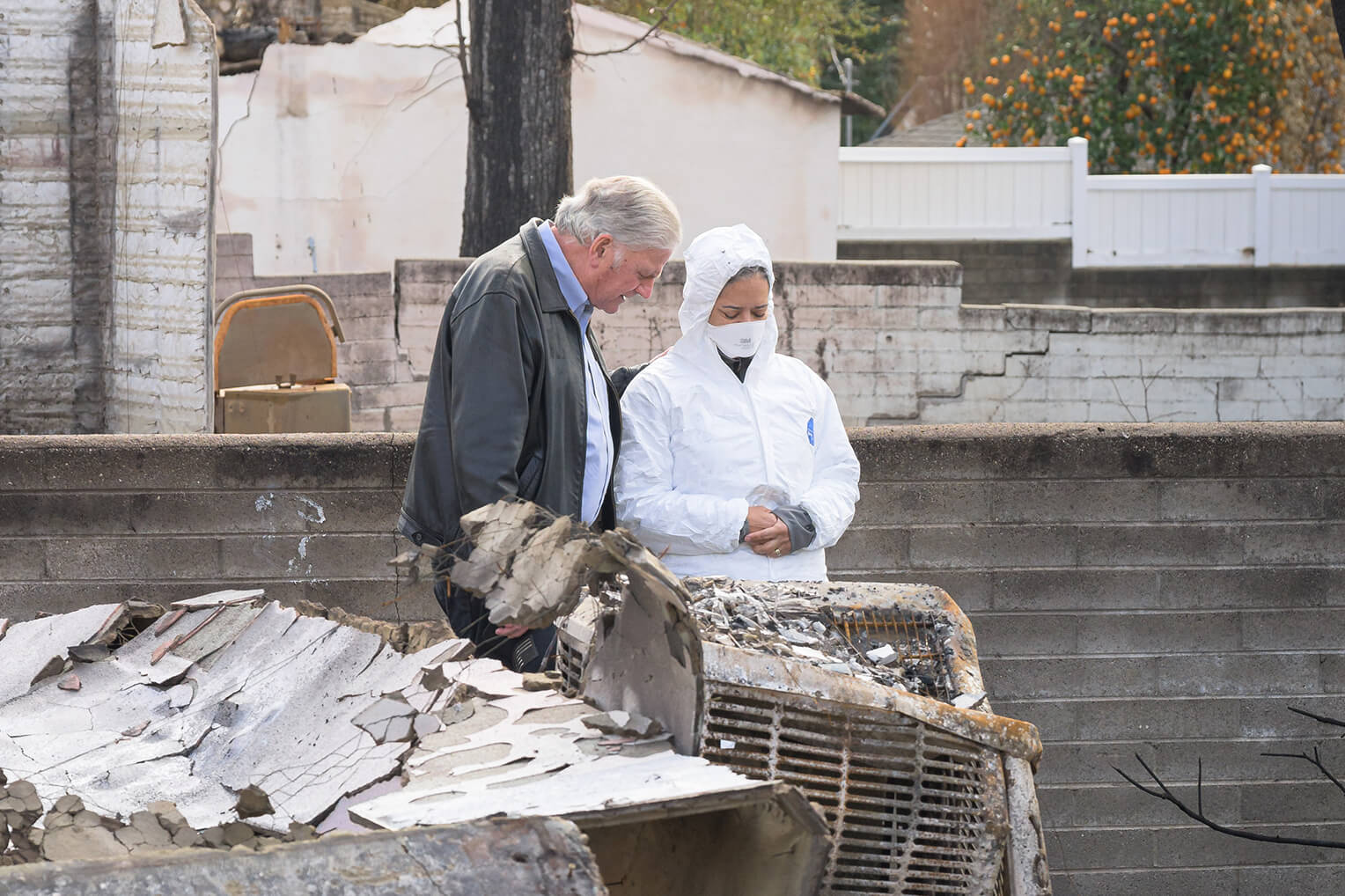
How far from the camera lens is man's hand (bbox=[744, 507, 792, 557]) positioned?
3631 mm

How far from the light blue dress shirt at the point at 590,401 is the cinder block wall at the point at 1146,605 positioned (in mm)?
1390

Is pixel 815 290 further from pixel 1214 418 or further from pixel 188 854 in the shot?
pixel 188 854

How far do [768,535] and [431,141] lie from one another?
36.9 ft

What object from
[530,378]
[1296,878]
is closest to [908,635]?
[530,378]

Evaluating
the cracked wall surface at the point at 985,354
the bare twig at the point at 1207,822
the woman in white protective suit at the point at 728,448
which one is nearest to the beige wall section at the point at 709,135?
the cracked wall surface at the point at 985,354

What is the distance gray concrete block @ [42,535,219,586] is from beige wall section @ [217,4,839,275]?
9.66 m

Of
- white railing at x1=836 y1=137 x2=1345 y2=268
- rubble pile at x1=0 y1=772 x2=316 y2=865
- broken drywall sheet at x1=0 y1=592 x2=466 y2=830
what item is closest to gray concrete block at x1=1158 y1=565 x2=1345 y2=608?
broken drywall sheet at x1=0 y1=592 x2=466 y2=830

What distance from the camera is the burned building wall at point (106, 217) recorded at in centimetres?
650

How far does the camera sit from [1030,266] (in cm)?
1569

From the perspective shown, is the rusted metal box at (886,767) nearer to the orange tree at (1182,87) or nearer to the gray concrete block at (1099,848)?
the gray concrete block at (1099,848)

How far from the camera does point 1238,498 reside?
491 centimetres

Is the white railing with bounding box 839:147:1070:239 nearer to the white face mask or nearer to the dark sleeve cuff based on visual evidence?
the white face mask

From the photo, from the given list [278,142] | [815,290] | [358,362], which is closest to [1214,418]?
[815,290]

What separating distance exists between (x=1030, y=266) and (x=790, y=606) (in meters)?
13.0
